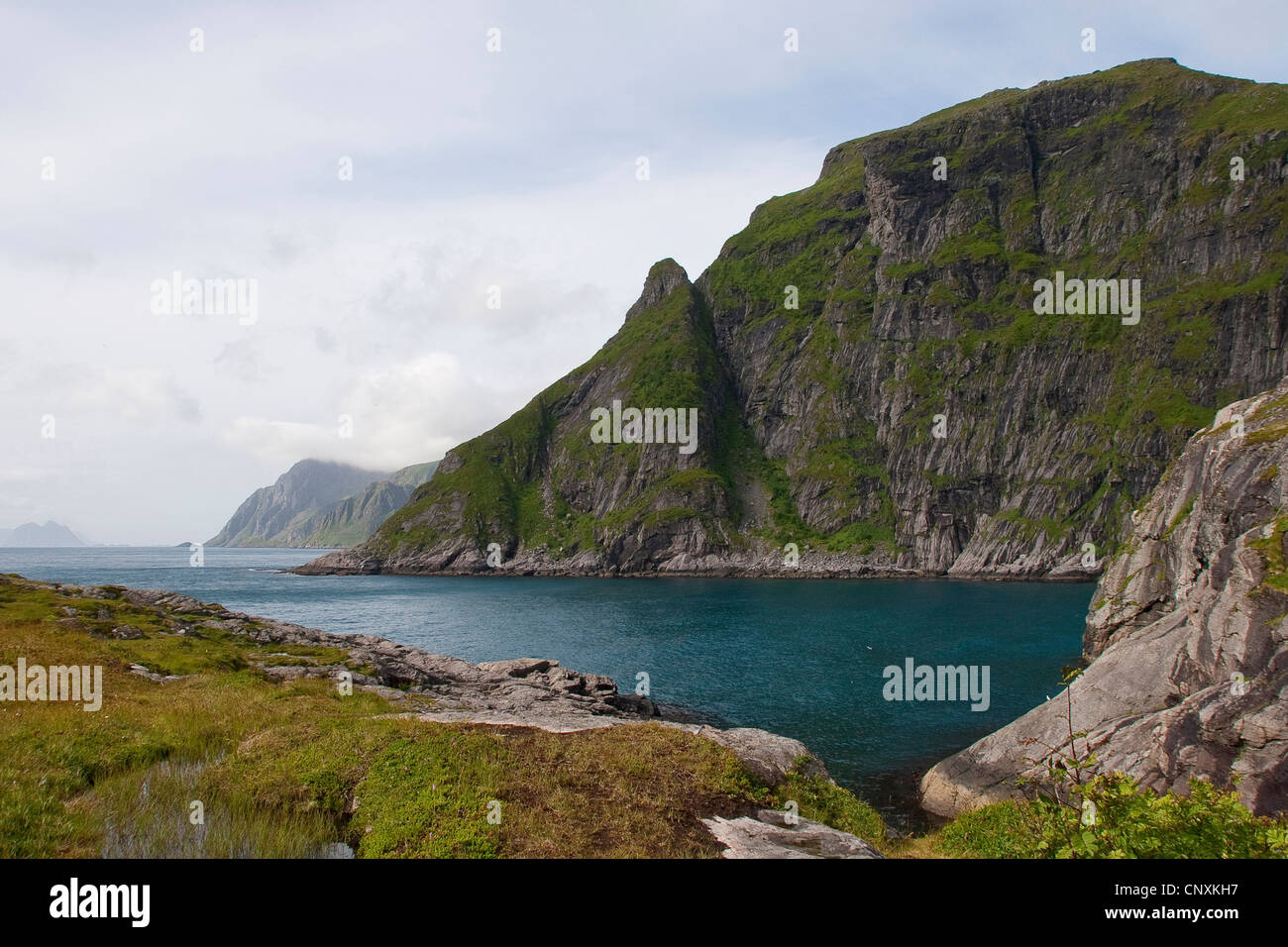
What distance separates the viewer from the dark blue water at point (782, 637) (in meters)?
44.7

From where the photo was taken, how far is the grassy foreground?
448 inches

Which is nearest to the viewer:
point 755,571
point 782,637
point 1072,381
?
point 782,637

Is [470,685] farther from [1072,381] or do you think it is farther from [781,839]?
[1072,381]

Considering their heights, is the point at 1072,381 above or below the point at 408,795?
above

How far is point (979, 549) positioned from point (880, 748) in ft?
472

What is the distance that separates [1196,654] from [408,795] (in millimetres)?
33327

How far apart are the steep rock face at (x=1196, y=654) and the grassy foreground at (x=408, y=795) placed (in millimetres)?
6121

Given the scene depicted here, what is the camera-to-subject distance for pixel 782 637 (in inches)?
3095

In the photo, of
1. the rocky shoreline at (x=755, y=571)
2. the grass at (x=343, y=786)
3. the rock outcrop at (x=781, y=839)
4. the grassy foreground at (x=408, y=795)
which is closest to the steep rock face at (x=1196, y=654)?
the grassy foreground at (x=408, y=795)

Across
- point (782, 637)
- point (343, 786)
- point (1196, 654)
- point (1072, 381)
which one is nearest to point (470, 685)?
point (343, 786)

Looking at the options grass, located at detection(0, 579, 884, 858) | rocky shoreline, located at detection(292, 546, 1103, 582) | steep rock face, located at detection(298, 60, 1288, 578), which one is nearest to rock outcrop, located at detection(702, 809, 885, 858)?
grass, located at detection(0, 579, 884, 858)

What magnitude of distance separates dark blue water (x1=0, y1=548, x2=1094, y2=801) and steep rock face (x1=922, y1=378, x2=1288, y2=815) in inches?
279
